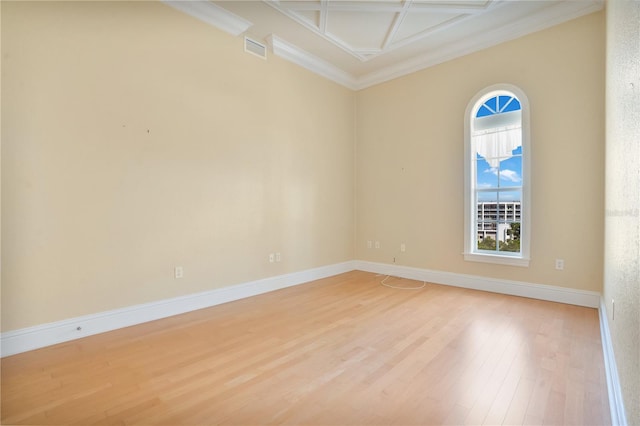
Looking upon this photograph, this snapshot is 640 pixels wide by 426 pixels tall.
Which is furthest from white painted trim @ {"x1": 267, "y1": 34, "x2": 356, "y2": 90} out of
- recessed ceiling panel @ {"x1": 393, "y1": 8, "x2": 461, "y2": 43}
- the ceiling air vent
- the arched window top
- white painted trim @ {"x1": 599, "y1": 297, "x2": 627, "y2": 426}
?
white painted trim @ {"x1": 599, "y1": 297, "x2": 627, "y2": 426}

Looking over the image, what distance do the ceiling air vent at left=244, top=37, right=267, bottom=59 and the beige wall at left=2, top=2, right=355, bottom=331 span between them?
0.08m

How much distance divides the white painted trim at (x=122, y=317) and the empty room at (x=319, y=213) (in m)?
0.02

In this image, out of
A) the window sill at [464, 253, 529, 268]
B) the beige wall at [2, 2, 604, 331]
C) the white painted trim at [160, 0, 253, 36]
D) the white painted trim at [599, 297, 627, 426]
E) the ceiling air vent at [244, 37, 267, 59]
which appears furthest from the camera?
the ceiling air vent at [244, 37, 267, 59]

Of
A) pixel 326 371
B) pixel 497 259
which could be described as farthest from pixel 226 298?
pixel 497 259

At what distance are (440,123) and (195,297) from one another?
3.89 meters

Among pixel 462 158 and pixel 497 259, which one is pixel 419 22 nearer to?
pixel 462 158

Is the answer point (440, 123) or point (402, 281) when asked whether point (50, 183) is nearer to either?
point (402, 281)

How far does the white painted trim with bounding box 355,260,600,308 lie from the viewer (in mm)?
3121

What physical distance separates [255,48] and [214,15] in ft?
1.99

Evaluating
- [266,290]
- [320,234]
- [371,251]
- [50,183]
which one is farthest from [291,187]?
[50,183]

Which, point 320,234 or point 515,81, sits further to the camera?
point 320,234

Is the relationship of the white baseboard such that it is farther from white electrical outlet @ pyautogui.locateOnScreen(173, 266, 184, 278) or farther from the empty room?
white electrical outlet @ pyautogui.locateOnScreen(173, 266, 184, 278)

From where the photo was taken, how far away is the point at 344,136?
502 cm

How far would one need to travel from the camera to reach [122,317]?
2654 millimetres
